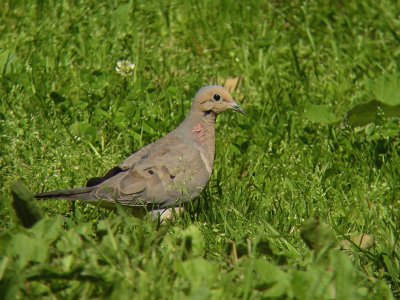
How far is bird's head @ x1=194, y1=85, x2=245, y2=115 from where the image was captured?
5.77 m

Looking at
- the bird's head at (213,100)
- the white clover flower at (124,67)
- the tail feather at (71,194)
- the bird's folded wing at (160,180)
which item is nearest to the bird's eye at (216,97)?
the bird's head at (213,100)

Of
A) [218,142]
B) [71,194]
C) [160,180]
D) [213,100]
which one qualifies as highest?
[213,100]

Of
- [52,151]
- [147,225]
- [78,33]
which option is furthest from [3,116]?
[147,225]

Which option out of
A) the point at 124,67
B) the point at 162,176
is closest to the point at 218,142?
the point at 124,67

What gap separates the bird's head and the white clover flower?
3.74 feet

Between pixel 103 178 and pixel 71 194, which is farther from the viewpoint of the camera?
pixel 103 178

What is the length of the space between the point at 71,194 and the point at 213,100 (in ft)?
3.89

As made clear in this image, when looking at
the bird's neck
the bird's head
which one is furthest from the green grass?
the bird's head

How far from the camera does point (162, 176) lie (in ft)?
17.7

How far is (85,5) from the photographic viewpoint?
24.7 feet

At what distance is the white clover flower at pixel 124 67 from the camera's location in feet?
22.3

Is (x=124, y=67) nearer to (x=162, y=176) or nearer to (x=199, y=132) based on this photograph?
(x=199, y=132)

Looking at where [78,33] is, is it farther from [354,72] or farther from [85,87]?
[354,72]

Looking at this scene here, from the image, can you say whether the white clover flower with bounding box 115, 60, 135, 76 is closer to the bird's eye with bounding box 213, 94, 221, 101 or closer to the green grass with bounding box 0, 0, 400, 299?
the green grass with bounding box 0, 0, 400, 299
